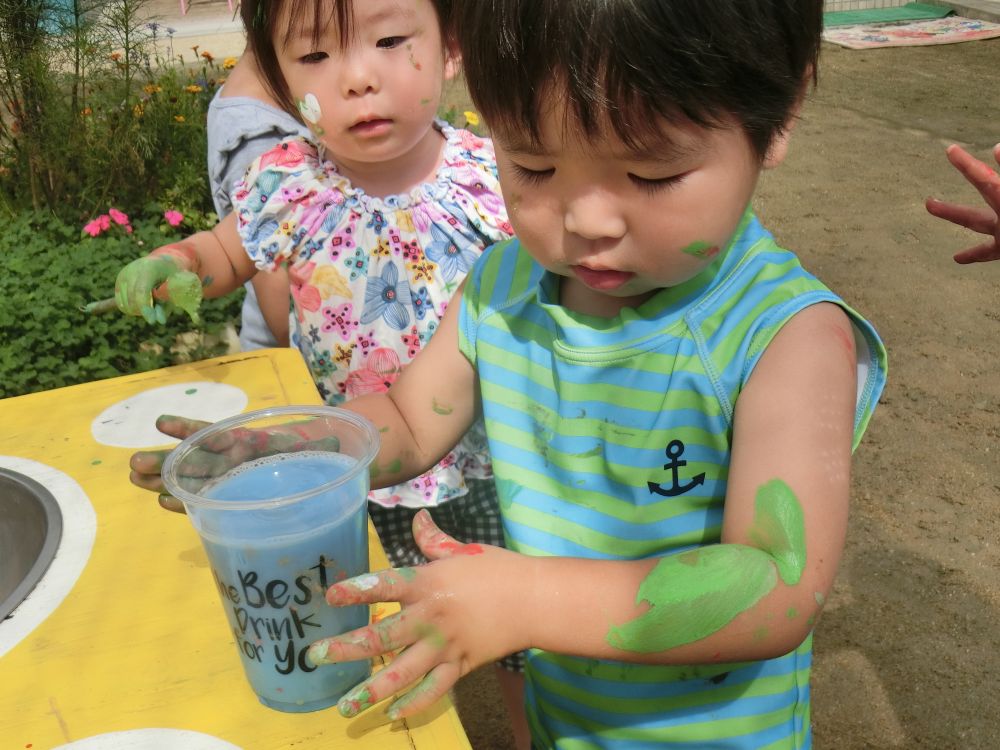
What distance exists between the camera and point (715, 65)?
0.96m

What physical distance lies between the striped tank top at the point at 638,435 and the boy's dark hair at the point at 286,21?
2.12 ft

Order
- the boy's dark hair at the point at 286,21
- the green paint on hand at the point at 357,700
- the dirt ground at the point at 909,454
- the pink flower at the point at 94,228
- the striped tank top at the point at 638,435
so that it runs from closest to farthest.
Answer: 1. the green paint on hand at the point at 357,700
2. the striped tank top at the point at 638,435
3. the boy's dark hair at the point at 286,21
4. the dirt ground at the point at 909,454
5. the pink flower at the point at 94,228

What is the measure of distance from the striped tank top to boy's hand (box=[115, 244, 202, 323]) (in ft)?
1.78

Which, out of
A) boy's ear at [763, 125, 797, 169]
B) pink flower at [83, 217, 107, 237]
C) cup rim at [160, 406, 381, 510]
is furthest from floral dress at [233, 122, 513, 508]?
pink flower at [83, 217, 107, 237]

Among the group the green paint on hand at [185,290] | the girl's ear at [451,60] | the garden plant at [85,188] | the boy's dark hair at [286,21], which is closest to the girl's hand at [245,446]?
the green paint on hand at [185,290]

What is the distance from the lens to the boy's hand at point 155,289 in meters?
→ 1.62

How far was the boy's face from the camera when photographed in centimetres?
99

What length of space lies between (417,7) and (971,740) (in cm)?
208

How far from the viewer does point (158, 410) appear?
1637 mm

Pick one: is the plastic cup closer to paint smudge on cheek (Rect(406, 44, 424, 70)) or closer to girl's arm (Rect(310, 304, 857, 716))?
girl's arm (Rect(310, 304, 857, 716))

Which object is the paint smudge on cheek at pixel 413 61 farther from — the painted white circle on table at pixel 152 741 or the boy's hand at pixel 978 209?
the painted white circle on table at pixel 152 741

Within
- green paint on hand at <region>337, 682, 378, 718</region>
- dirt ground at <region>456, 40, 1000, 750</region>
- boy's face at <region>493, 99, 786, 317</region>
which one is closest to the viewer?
green paint on hand at <region>337, 682, 378, 718</region>

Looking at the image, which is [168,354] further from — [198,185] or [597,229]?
[597,229]

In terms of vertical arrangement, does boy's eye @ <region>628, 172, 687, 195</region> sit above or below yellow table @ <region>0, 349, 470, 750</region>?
above
